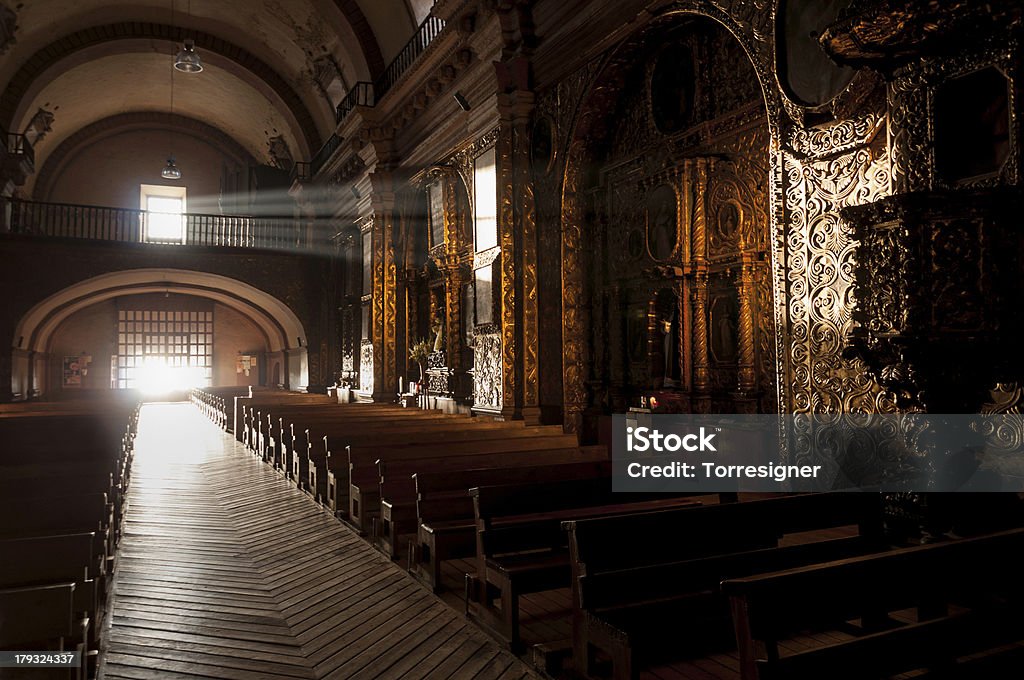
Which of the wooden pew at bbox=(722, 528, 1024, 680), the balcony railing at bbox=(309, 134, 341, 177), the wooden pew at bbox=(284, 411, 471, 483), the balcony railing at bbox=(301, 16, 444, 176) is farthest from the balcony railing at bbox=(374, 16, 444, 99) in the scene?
the wooden pew at bbox=(722, 528, 1024, 680)

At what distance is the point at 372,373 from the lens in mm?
14031

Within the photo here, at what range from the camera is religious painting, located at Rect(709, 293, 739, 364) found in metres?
7.46

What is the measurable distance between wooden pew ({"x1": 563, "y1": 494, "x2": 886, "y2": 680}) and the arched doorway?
3.90m

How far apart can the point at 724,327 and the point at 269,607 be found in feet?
17.0

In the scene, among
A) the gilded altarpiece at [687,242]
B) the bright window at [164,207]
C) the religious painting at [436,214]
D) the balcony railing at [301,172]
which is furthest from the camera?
the bright window at [164,207]

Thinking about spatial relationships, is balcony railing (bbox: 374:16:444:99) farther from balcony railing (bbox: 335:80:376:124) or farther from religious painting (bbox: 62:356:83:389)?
religious painting (bbox: 62:356:83:389)

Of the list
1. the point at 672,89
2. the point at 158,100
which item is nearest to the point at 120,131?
the point at 158,100

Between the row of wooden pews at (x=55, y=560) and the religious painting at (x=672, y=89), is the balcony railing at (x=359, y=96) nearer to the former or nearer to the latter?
the religious painting at (x=672, y=89)

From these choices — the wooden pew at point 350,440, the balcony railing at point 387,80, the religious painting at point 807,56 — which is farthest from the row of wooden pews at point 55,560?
the balcony railing at point 387,80

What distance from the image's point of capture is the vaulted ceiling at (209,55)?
14.3 meters

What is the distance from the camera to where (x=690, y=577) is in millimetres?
2967

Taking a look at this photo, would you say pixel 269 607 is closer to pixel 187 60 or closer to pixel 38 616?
pixel 38 616

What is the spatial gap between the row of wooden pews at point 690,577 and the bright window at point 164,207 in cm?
2101

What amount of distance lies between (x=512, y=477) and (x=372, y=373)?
957 cm
